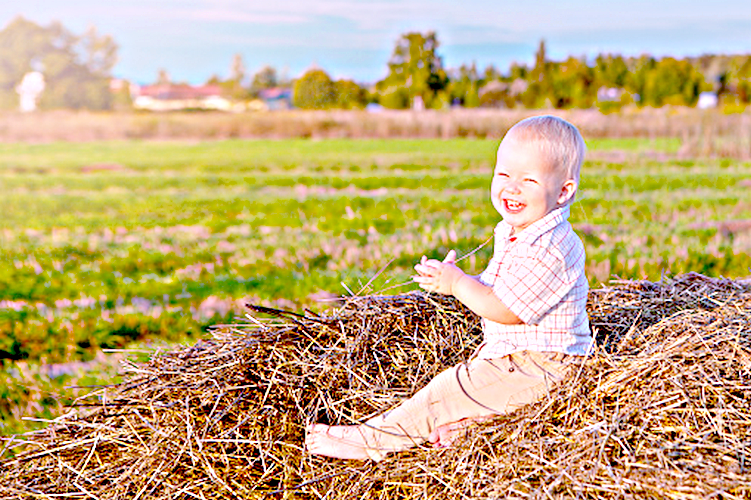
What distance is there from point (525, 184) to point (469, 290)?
1.53 ft

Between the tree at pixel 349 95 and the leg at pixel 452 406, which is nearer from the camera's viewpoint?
the leg at pixel 452 406

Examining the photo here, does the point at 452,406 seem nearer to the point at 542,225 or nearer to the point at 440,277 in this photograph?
the point at 440,277

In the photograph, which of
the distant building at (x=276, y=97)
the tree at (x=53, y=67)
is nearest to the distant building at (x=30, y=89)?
the tree at (x=53, y=67)

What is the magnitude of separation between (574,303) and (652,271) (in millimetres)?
4076

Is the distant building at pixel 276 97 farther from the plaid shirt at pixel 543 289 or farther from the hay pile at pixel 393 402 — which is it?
the plaid shirt at pixel 543 289

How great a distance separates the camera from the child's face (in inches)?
110

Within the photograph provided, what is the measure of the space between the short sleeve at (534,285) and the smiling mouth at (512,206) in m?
0.19

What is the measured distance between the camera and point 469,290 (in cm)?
289

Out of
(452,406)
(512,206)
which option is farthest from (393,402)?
(512,206)

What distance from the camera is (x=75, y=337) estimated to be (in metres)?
5.23

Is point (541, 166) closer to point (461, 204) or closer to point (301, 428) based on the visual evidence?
point (301, 428)

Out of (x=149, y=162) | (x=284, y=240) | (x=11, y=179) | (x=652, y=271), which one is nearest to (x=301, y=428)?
(x=652, y=271)

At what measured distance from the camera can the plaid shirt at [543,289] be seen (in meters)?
2.87

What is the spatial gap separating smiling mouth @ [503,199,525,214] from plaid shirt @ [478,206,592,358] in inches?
3.6
